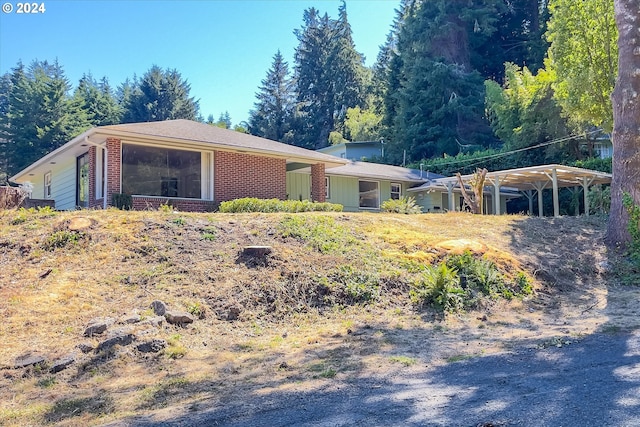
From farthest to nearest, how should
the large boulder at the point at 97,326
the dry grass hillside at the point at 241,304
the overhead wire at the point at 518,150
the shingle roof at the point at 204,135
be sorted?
the overhead wire at the point at 518,150 < the shingle roof at the point at 204,135 < the large boulder at the point at 97,326 < the dry grass hillside at the point at 241,304

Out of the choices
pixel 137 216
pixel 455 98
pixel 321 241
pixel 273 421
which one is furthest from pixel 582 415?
pixel 455 98

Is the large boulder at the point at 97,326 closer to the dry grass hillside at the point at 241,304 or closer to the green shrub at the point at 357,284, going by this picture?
the dry grass hillside at the point at 241,304

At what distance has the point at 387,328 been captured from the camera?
25.1 ft

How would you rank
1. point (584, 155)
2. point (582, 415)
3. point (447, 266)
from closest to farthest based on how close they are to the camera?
point (582, 415)
point (447, 266)
point (584, 155)

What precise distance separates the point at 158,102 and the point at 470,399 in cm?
5139

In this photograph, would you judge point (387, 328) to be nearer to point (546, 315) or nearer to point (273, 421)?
point (546, 315)

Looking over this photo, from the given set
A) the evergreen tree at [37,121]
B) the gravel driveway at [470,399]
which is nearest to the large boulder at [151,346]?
the gravel driveway at [470,399]

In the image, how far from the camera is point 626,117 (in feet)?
39.5

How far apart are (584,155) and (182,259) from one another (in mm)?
24649

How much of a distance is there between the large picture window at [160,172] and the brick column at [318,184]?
4437 mm

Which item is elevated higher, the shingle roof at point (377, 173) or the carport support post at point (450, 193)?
the shingle roof at point (377, 173)

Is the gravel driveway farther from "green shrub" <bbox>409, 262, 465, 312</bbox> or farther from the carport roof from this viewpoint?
the carport roof

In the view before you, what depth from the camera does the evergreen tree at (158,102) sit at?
50.4 m

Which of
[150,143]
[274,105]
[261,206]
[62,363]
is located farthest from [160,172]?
[274,105]
